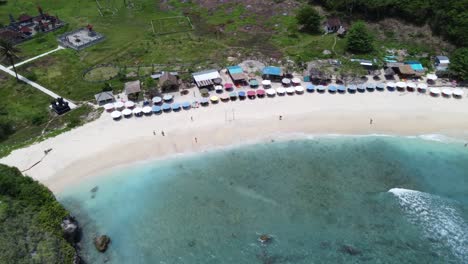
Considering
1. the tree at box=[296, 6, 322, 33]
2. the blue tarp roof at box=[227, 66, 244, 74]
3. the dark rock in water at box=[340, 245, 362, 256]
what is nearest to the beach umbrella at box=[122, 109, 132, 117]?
the blue tarp roof at box=[227, 66, 244, 74]

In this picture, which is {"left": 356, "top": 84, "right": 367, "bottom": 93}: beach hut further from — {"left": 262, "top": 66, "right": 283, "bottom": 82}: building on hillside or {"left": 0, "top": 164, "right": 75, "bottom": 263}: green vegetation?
{"left": 0, "top": 164, "right": 75, "bottom": 263}: green vegetation

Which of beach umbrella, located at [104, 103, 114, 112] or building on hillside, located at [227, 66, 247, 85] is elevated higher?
building on hillside, located at [227, 66, 247, 85]

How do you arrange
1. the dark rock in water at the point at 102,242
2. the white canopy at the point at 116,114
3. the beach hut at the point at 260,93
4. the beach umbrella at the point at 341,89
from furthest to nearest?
the beach umbrella at the point at 341,89
the beach hut at the point at 260,93
the white canopy at the point at 116,114
the dark rock in water at the point at 102,242

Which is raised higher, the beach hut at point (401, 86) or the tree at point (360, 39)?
the tree at point (360, 39)

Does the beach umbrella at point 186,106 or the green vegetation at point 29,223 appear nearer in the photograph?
the green vegetation at point 29,223

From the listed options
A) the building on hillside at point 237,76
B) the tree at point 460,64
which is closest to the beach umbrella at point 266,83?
the building on hillside at point 237,76

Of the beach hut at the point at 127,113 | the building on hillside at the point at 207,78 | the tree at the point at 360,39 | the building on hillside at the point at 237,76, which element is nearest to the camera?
the beach hut at the point at 127,113

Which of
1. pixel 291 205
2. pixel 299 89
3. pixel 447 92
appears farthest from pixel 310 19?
pixel 291 205

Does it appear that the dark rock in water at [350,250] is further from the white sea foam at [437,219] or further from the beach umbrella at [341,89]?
the beach umbrella at [341,89]
